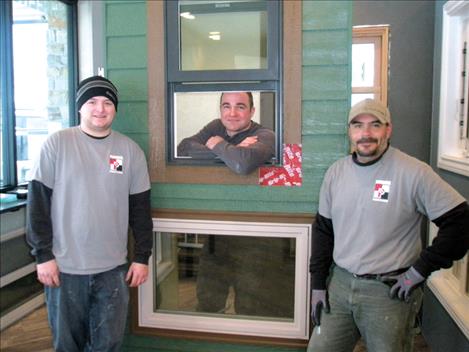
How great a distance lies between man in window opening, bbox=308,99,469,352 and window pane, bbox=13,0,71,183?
253 centimetres

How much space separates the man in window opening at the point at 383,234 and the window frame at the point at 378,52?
2124 millimetres

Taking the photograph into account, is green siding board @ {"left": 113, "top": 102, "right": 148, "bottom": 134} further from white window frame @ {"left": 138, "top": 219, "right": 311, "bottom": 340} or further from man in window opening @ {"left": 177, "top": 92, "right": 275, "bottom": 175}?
white window frame @ {"left": 138, "top": 219, "right": 311, "bottom": 340}

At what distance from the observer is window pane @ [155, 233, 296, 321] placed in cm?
205

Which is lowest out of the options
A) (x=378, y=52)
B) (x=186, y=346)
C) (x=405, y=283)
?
(x=186, y=346)

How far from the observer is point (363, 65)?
3.73 meters

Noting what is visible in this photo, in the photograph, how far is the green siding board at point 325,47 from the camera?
1.89 m

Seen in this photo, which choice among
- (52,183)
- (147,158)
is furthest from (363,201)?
(52,183)

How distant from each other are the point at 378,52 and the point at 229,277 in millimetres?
2430

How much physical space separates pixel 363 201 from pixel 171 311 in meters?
1.11

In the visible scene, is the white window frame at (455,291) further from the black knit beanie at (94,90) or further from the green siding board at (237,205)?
the black knit beanie at (94,90)

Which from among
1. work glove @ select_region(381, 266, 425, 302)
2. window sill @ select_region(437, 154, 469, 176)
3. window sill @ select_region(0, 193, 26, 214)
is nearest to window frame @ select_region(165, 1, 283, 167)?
work glove @ select_region(381, 266, 425, 302)

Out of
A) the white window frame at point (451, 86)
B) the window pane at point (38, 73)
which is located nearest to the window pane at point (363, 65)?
the white window frame at point (451, 86)

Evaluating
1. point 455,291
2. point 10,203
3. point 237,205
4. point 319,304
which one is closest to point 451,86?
point 455,291

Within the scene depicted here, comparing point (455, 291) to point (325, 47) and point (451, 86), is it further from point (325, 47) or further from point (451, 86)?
point (325, 47)
